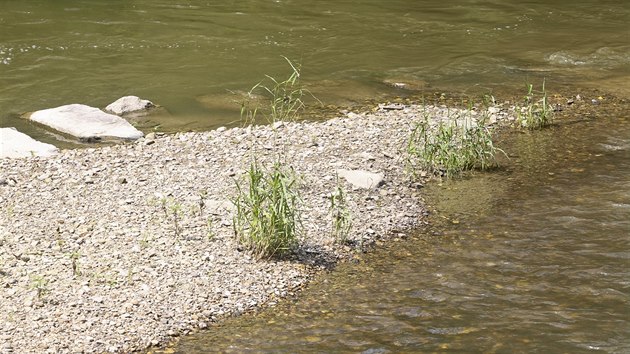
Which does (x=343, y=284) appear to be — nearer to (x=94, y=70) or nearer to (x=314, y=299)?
(x=314, y=299)

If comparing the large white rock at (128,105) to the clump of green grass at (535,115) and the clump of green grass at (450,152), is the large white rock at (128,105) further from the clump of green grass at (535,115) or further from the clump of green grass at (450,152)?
the clump of green grass at (535,115)

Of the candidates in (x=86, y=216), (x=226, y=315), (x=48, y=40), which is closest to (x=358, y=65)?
(x=48, y=40)

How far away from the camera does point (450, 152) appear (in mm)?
9852

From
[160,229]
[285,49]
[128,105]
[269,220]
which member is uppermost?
[285,49]

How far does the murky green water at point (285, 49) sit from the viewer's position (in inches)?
527

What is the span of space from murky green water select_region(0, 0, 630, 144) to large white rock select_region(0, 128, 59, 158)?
914 millimetres

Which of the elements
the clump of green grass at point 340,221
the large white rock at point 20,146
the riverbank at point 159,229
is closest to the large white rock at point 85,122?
the riverbank at point 159,229

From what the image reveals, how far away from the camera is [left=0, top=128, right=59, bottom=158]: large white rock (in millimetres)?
10188

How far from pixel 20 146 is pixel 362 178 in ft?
12.5

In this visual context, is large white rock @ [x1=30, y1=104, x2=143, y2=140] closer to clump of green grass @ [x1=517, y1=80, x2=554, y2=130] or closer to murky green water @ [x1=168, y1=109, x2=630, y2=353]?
murky green water @ [x1=168, y1=109, x2=630, y2=353]

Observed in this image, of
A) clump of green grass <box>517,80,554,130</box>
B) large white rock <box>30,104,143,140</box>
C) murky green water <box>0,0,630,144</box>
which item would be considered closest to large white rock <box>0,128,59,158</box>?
large white rock <box>30,104,143,140</box>

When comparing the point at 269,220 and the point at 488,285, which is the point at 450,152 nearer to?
the point at 488,285

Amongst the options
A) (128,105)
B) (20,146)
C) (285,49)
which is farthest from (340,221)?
(285,49)

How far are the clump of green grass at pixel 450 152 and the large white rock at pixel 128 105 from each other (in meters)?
3.98
